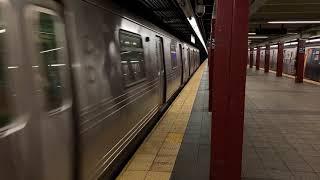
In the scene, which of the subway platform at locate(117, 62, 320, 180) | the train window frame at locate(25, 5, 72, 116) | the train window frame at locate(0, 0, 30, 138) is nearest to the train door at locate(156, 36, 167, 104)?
the subway platform at locate(117, 62, 320, 180)

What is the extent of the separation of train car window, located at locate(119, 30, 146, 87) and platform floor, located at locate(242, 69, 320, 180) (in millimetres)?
2063

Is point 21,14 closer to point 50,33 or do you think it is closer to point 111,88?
point 50,33

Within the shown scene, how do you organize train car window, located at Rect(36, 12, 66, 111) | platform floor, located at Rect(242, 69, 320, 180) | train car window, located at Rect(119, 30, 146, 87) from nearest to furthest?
train car window, located at Rect(36, 12, 66, 111)
platform floor, located at Rect(242, 69, 320, 180)
train car window, located at Rect(119, 30, 146, 87)

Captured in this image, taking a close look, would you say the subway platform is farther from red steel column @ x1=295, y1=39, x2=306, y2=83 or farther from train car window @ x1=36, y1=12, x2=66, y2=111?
red steel column @ x1=295, y1=39, x2=306, y2=83

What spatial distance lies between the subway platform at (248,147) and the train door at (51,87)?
144cm

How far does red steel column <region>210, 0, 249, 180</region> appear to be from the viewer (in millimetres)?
3045

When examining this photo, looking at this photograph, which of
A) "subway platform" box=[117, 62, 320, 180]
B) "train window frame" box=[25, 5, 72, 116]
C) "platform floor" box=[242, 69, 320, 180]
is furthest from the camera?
"platform floor" box=[242, 69, 320, 180]

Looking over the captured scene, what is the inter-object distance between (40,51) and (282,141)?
477cm

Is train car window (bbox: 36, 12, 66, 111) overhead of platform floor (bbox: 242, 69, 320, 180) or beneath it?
overhead

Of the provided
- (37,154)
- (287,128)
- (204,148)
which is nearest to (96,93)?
(37,154)

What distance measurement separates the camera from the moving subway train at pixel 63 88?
7.28 feet

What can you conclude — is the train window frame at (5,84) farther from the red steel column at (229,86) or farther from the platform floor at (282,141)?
the platform floor at (282,141)

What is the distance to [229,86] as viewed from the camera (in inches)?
123

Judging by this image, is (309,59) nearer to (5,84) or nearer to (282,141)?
(282,141)
